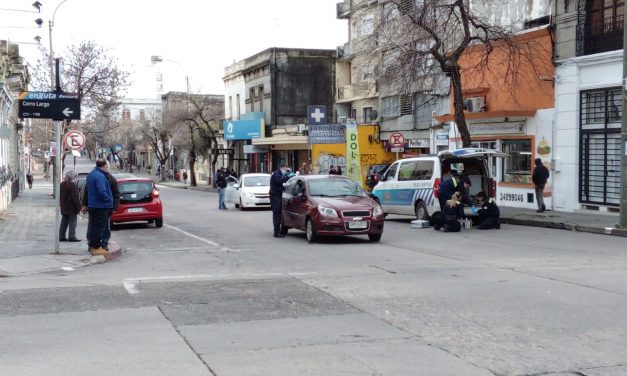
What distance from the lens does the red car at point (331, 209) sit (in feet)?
51.0

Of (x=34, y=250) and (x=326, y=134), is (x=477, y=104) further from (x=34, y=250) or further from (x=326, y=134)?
(x=34, y=250)

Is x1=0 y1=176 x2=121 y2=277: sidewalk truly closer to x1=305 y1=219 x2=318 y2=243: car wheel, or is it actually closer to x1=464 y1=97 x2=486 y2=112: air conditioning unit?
x1=305 y1=219 x2=318 y2=243: car wheel

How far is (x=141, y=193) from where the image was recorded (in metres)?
20.8

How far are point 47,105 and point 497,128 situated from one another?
1835cm

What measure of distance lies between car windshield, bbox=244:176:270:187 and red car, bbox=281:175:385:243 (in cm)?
1184

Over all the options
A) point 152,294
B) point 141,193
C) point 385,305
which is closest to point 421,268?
point 385,305

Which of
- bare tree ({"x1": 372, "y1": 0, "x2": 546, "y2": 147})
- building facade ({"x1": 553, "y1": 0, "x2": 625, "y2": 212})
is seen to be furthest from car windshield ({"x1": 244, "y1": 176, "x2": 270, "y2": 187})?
building facade ({"x1": 553, "y1": 0, "x2": 625, "y2": 212})

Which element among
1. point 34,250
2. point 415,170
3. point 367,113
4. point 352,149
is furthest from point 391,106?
point 34,250

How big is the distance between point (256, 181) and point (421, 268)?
18455 mm

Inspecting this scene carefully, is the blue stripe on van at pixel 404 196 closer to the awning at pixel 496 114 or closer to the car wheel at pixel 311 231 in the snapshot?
the car wheel at pixel 311 231

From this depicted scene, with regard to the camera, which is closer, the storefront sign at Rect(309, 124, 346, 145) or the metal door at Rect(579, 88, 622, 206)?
the metal door at Rect(579, 88, 622, 206)

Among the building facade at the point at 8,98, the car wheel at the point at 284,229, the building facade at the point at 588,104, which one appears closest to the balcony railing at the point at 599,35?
the building facade at the point at 588,104

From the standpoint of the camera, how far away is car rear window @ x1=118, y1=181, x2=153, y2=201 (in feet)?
67.6

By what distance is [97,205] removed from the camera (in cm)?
1362
